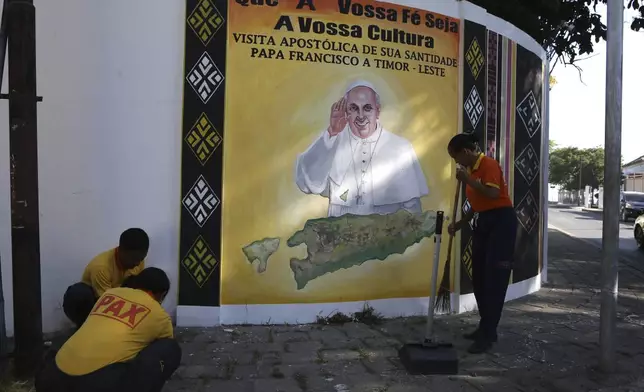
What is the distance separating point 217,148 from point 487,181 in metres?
2.38

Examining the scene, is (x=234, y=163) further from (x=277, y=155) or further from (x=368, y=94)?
(x=368, y=94)

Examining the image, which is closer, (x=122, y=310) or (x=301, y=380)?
(x=122, y=310)

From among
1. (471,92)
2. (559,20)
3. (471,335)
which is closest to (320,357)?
(471,335)

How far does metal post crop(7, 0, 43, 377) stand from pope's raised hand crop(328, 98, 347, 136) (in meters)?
2.56

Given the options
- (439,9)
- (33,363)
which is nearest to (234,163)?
(33,363)

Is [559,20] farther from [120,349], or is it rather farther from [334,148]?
[120,349]

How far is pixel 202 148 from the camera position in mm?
4797

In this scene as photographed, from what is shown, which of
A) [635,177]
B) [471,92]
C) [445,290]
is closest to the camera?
[445,290]

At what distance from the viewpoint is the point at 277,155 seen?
4969mm

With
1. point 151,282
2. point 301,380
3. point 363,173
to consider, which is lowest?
point 301,380

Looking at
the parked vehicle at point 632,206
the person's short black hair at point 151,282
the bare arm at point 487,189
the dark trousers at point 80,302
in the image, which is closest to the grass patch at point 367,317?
the bare arm at point 487,189

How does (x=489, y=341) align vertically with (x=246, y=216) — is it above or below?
below

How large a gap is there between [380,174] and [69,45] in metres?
3.06

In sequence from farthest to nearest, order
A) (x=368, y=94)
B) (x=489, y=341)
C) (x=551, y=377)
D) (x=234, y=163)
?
(x=368, y=94) → (x=234, y=163) → (x=489, y=341) → (x=551, y=377)
